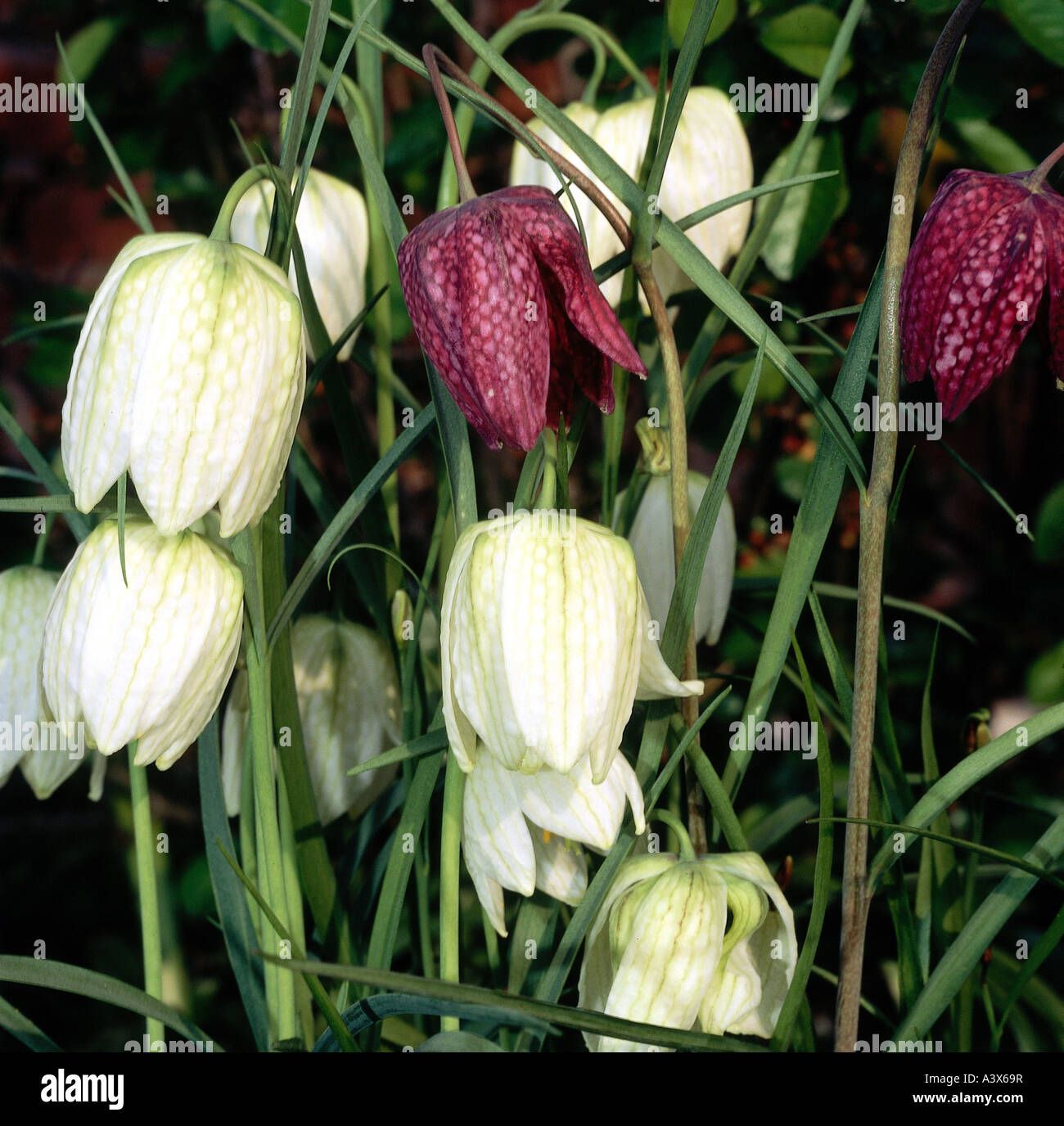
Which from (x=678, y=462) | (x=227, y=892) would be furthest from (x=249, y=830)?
(x=678, y=462)

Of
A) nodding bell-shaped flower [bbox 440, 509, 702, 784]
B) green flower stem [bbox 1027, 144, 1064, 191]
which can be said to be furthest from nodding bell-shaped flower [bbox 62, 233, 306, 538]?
green flower stem [bbox 1027, 144, 1064, 191]

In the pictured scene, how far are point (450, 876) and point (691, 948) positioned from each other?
0.47 ft

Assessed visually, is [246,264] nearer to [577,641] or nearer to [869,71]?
[577,641]

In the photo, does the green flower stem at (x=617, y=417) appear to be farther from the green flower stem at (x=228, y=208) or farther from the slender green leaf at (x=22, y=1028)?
the slender green leaf at (x=22, y=1028)

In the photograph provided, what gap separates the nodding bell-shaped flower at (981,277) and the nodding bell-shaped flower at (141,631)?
1.16 ft

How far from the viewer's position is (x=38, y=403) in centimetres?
133

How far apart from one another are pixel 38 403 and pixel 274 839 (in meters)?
0.93

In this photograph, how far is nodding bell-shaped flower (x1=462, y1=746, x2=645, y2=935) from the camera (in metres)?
0.54

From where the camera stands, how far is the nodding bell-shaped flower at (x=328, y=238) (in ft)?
2.37

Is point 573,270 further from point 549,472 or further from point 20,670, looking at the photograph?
point 20,670

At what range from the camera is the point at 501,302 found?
1.55 feet

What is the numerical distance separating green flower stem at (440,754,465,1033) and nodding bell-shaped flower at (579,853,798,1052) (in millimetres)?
75
